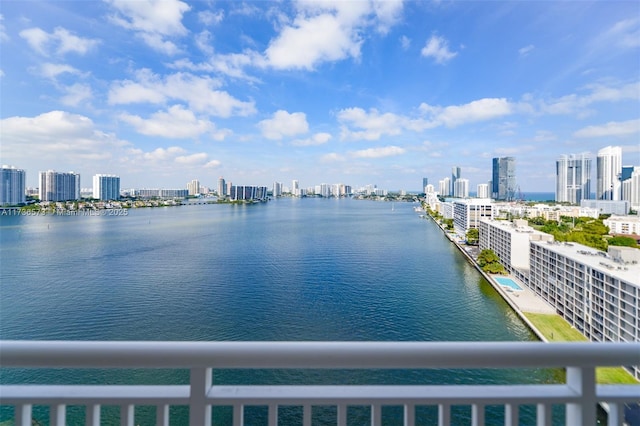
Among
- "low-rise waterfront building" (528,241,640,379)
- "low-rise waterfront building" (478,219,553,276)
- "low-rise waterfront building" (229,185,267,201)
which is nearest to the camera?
"low-rise waterfront building" (528,241,640,379)

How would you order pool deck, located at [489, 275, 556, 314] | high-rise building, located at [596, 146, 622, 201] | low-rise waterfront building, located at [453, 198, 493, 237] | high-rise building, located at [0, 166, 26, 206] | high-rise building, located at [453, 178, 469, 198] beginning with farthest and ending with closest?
high-rise building, located at [453, 178, 469, 198] < high-rise building, located at [0, 166, 26, 206] < low-rise waterfront building, located at [453, 198, 493, 237] < high-rise building, located at [596, 146, 622, 201] < pool deck, located at [489, 275, 556, 314]

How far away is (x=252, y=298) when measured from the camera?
23.4ft

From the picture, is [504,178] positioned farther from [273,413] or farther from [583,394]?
[273,413]

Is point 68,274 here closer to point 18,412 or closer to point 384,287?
point 384,287

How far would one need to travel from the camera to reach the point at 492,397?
1.31 feet

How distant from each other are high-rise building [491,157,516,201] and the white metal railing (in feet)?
103

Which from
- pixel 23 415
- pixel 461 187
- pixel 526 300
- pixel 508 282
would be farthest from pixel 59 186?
pixel 461 187

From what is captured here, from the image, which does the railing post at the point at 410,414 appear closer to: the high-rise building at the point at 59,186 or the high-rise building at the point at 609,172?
the high-rise building at the point at 609,172

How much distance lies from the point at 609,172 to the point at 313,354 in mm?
15878

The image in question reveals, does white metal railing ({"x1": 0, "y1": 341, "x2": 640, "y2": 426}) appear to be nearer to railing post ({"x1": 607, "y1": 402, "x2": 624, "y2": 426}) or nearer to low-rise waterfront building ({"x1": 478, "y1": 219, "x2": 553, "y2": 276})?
railing post ({"x1": 607, "y1": 402, "x2": 624, "y2": 426})

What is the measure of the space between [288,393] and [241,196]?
155 ft

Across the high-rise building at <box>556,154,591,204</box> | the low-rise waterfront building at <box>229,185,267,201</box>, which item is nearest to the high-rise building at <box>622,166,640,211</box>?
the high-rise building at <box>556,154,591,204</box>

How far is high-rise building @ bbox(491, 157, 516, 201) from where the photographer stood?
27.5m

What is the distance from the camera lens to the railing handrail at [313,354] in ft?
1.21
